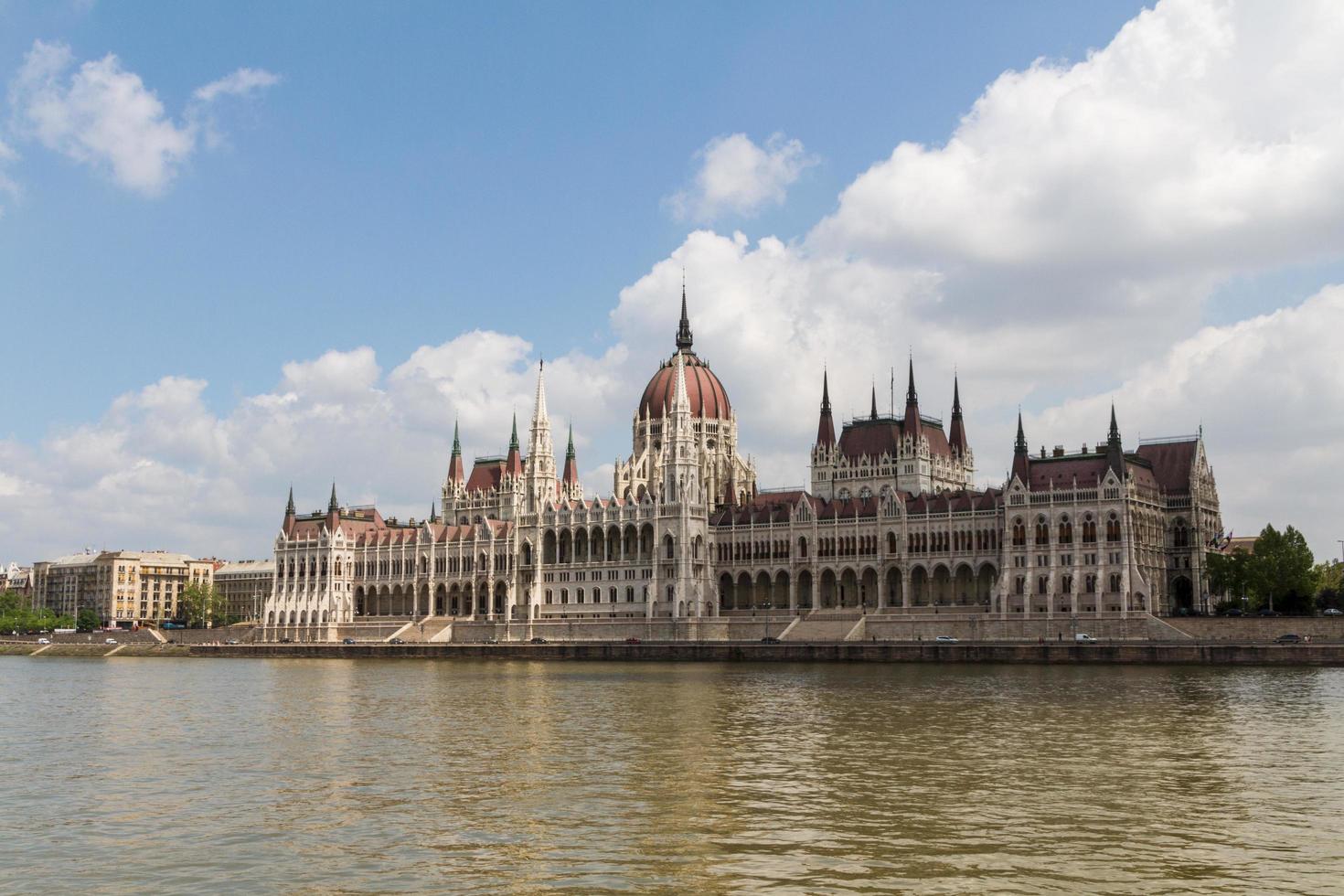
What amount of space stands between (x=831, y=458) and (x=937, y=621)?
38142 millimetres

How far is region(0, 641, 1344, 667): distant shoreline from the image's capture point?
89375mm

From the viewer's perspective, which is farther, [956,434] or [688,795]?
[956,434]

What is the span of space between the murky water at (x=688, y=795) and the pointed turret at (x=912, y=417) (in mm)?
77419

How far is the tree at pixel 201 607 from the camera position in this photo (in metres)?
188

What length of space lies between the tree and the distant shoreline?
3762 cm

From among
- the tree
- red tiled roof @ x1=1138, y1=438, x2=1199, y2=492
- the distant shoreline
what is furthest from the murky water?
the tree

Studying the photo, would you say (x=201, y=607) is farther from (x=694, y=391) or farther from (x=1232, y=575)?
(x=1232, y=575)

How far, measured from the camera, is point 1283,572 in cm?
10838

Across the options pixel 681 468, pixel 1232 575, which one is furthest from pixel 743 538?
pixel 1232 575

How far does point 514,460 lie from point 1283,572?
90.8 m

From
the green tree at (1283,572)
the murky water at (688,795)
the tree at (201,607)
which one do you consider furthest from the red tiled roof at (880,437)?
the tree at (201,607)

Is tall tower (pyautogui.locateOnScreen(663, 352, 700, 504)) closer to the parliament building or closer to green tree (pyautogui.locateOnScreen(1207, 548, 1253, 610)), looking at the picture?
the parliament building

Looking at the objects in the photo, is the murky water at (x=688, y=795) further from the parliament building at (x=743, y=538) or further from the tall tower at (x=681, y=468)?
the tall tower at (x=681, y=468)

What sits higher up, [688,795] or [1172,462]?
[1172,462]
